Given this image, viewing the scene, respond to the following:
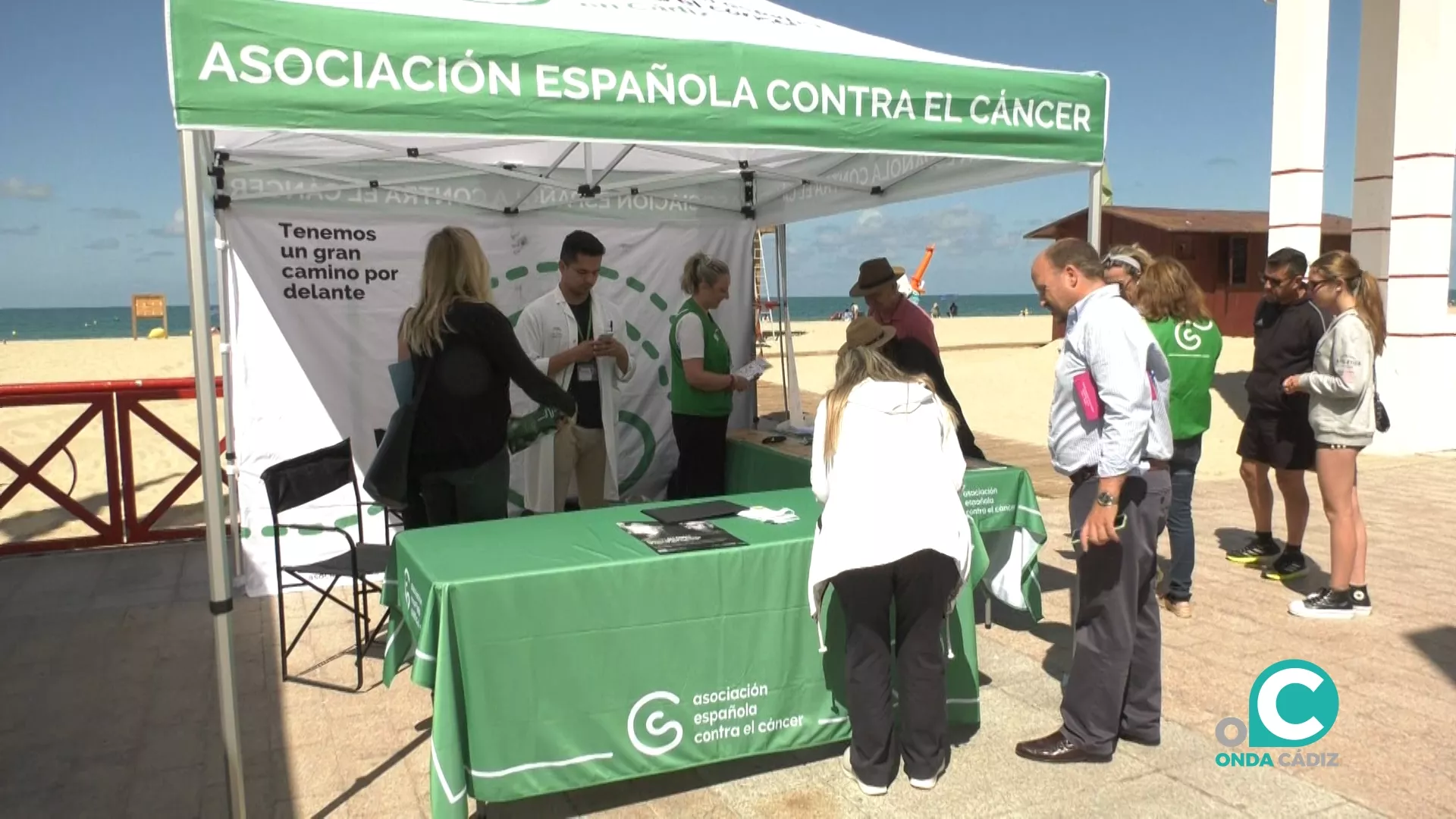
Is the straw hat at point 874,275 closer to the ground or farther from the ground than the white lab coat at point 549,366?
farther from the ground

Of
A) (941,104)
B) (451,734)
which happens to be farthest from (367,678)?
(941,104)

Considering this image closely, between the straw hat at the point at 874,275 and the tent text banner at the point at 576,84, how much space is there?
68cm

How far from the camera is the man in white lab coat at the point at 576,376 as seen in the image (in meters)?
4.62

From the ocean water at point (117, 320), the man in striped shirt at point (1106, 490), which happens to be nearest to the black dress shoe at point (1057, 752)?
the man in striped shirt at point (1106, 490)

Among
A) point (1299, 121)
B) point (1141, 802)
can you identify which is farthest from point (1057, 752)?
point (1299, 121)

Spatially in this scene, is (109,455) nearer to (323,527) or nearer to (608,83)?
(323,527)

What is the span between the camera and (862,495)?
103 inches

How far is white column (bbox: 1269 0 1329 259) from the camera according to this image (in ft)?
29.2

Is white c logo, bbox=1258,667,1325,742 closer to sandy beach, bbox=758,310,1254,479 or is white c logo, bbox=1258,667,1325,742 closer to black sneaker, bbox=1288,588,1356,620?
black sneaker, bbox=1288,588,1356,620

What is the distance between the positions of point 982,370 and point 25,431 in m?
12.2

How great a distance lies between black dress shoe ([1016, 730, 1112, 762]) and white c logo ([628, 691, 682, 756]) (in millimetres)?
1087

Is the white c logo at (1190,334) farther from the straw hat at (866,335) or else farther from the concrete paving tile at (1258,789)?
the straw hat at (866,335)

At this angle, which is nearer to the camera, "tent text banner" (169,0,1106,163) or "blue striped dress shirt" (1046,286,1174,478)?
"tent text banner" (169,0,1106,163)

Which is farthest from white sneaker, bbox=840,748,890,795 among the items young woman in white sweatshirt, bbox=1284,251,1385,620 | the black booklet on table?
young woman in white sweatshirt, bbox=1284,251,1385,620
